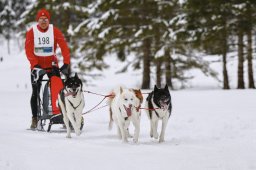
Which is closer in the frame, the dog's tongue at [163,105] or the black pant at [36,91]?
the dog's tongue at [163,105]

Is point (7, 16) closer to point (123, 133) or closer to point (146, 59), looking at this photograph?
point (146, 59)

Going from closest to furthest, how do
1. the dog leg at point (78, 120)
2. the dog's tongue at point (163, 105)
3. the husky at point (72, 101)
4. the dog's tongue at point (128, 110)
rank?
the dog's tongue at point (128, 110), the dog's tongue at point (163, 105), the husky at point (72, 101), the dog leg at point (78, 120)

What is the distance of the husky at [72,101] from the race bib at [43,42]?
106 centimetres

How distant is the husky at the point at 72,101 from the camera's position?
7.46 m

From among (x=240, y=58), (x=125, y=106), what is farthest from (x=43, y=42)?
(x=240, y=58)

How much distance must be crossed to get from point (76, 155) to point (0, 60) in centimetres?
5970

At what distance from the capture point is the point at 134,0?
2031cm

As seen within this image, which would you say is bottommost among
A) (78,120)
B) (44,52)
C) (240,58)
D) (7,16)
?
(78,120)

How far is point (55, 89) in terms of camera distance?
27.3 feet

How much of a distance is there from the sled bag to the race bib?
55 cm

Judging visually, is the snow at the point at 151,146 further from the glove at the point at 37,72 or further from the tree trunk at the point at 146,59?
the tree trunk at the point at 146,59

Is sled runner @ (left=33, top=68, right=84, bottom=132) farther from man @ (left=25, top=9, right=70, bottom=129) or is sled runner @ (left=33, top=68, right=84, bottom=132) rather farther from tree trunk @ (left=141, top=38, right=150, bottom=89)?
tree trunk @ (left=141, top=38, right=150, bottom=89)

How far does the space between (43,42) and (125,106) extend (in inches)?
94.1

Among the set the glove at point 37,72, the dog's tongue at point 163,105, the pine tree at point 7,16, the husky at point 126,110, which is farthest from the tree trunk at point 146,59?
the pine tree at point 7,16
